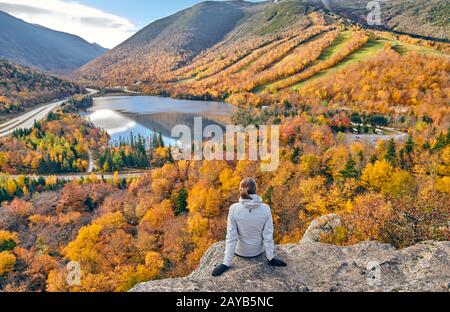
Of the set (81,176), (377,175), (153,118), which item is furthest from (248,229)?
(153,118)

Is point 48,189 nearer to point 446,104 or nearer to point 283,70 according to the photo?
point 446,104

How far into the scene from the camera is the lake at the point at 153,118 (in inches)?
5472

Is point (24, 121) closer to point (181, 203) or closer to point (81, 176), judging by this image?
point (81, 176)

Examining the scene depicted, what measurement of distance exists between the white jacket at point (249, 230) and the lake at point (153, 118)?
11592 cm

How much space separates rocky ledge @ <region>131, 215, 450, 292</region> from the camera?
25.1 feet

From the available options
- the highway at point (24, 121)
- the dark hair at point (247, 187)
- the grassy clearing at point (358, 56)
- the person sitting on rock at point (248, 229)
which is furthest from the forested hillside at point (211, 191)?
the grassy clearing at point (358, 56)

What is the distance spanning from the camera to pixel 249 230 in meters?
8.01

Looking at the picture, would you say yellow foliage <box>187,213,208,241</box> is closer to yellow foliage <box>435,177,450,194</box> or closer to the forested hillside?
the forested hillside

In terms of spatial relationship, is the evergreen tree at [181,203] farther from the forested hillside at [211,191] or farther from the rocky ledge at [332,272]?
the rocky ledge at [332,272]

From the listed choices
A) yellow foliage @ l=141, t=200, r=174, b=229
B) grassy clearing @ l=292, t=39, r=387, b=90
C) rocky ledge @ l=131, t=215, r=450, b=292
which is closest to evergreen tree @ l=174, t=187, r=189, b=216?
yellow foliage @ l=141, t=200, r=174, b=229

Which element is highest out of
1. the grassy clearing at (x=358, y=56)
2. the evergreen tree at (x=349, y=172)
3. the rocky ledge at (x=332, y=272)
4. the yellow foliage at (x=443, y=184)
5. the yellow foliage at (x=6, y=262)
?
the grassy clearing at (x=358, y=56)

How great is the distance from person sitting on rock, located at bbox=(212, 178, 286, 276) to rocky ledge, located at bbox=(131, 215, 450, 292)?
9.9 inches

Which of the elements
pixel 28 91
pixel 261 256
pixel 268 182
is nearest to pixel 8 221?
pixel 268 182
